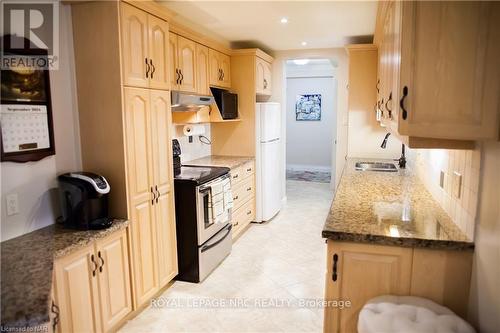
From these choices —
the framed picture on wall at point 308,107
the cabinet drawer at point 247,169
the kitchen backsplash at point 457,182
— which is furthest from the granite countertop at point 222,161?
the framed picture on wall at point 308,107

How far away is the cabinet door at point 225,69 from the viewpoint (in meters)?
4.26

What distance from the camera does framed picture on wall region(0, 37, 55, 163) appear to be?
1.90m

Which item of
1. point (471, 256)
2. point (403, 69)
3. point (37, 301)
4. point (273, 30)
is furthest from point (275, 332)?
point (273, 30)

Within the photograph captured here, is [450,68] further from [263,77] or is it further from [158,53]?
[263,77]

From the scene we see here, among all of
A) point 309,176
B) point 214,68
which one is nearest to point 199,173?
point 214,68

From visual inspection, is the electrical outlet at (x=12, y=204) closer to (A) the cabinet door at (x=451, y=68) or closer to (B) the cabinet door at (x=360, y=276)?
(B) the cabinet door at (x=360, y=276)

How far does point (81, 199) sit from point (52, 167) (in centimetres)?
33

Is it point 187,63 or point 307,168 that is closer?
point 187,63

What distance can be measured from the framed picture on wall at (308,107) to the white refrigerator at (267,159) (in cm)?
352

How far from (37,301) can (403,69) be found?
1.69m

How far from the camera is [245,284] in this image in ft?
10.2

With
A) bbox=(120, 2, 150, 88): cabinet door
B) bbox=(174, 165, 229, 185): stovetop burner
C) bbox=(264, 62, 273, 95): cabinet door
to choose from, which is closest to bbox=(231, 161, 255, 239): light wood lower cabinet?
bbox=(174, 165, 229, 185): stovetop burner

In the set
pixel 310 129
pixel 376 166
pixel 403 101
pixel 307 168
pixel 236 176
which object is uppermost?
pixel 403 101

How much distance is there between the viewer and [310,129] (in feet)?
28.1
